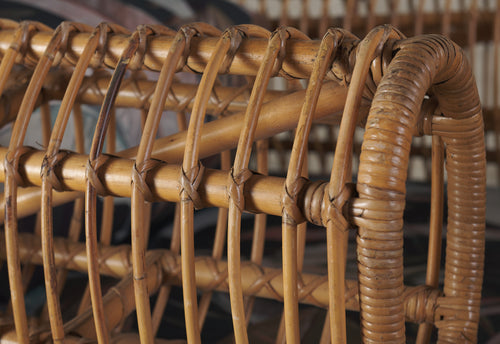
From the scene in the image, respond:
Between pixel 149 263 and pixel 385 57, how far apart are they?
398mm

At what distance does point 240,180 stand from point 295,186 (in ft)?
0.13

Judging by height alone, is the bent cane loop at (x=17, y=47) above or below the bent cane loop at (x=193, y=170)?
above

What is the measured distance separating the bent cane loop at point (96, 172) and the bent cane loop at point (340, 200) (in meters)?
0.17

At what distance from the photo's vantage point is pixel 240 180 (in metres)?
0.34

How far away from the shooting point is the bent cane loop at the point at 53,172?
0.40 m

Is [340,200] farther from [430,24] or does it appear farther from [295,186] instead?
[430,24]

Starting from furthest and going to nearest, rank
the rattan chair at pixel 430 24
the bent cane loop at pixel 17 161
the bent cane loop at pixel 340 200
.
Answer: the rattan chair at pixel 430 24 < the bent cane loop at pixel 17 161 < the bent cane loop at pixel 340 200

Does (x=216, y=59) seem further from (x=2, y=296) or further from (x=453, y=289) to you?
(x=2, y=296)

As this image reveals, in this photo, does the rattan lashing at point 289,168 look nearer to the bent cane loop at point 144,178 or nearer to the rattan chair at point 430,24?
the bent cane loop at point 144,178

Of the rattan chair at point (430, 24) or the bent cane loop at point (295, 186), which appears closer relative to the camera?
the bent cane loop at point (295, 186)

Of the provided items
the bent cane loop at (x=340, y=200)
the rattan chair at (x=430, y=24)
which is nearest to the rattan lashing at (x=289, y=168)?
the bent cane loop at (x=340, y=200)

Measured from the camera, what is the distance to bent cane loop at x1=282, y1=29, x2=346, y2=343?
325 mm

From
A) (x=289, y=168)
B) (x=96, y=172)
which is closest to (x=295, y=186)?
(x=289, y=168)

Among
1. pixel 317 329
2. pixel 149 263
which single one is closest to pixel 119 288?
pixel 149 263
